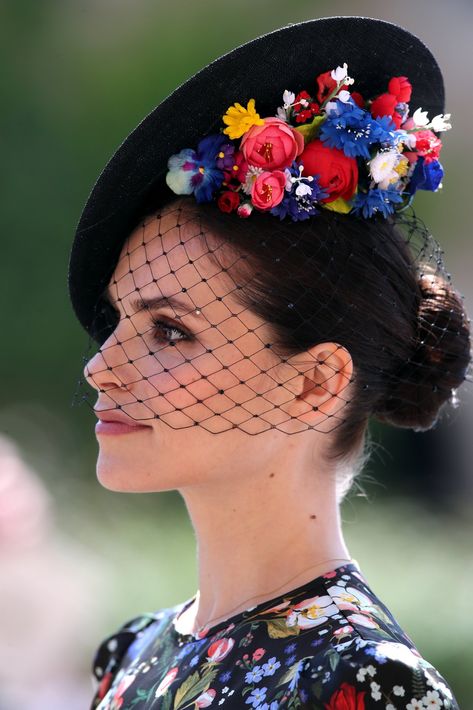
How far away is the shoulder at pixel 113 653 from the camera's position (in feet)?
6.72

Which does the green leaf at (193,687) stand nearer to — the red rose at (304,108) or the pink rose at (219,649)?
the pink rose at (219,649)

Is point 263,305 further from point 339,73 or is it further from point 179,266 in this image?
point 339,73

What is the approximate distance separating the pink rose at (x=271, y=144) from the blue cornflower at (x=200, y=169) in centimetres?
6

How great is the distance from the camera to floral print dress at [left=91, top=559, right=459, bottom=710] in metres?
1.33


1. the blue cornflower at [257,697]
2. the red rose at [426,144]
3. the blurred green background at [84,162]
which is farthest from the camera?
the blurred green background at [84,162]

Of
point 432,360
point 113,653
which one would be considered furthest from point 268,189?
point 113,653

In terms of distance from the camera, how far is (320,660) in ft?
4.62

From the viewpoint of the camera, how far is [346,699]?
Result: 1.32 metres

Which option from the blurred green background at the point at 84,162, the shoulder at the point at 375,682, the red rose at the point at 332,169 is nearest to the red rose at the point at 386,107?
the red rose at the point at 332,169

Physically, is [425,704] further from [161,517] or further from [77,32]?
[77,32]

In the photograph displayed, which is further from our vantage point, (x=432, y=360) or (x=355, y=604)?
(x=432, y=360)

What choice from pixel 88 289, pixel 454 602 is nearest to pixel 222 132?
pixel 88 289

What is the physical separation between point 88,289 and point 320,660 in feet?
3.10

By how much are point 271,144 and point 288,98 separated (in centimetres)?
9
